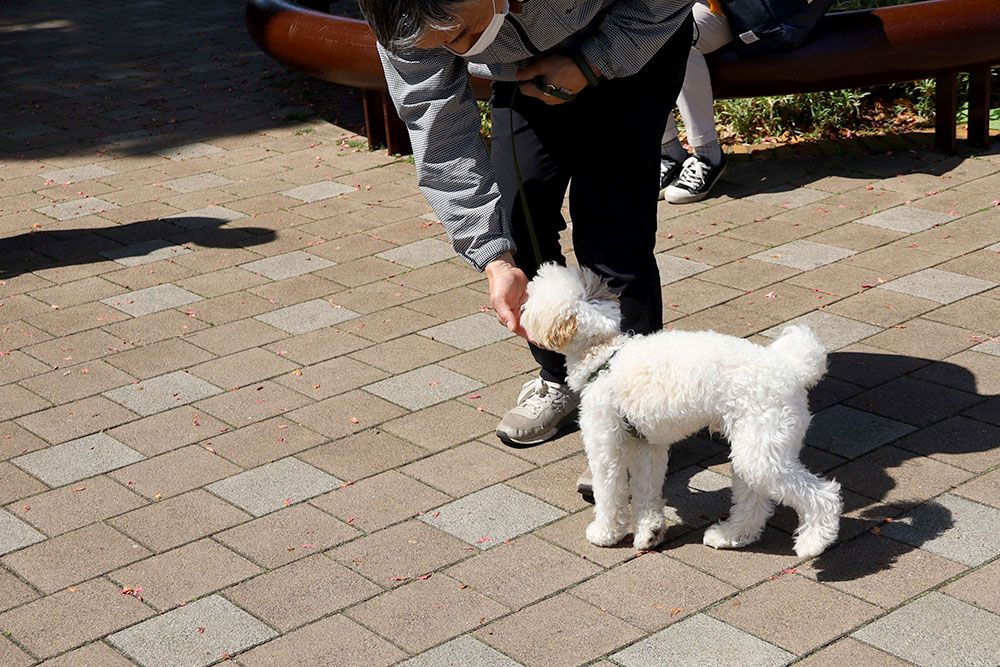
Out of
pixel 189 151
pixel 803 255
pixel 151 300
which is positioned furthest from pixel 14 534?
pixel 189 151

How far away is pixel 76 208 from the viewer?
6.66 metres

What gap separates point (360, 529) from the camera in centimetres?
337

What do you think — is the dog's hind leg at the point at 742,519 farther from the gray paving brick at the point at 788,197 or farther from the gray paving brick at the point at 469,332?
the gray paving brick at the point at 788,197

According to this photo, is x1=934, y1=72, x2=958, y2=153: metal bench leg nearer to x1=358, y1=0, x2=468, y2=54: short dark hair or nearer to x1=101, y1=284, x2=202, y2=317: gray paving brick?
x1=101, y1=284, x2=202, y2=317: gray paving brick

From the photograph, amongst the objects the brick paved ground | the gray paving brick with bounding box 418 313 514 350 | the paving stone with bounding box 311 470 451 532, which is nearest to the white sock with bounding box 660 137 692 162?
the brick paved ground

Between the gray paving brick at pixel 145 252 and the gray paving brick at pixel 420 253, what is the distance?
1089mm

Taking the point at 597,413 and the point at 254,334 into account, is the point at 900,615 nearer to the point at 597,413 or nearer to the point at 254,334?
the point at 597,413

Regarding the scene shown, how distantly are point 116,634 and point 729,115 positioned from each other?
548cm

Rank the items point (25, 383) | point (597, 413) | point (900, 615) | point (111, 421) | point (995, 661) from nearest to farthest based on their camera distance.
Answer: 1. point (995, 661)
2. point (900, 615)
3. point (597, 413)
4. point (111, 421)
5. point (25, 383)

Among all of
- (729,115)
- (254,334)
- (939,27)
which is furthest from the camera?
(729,115)

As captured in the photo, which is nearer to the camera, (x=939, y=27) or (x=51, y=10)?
(x=939, y=27)

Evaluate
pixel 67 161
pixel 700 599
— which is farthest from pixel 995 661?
pixel 67 161

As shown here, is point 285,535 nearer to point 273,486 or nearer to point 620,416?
point 273,486

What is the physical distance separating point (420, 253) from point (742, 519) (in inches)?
114
